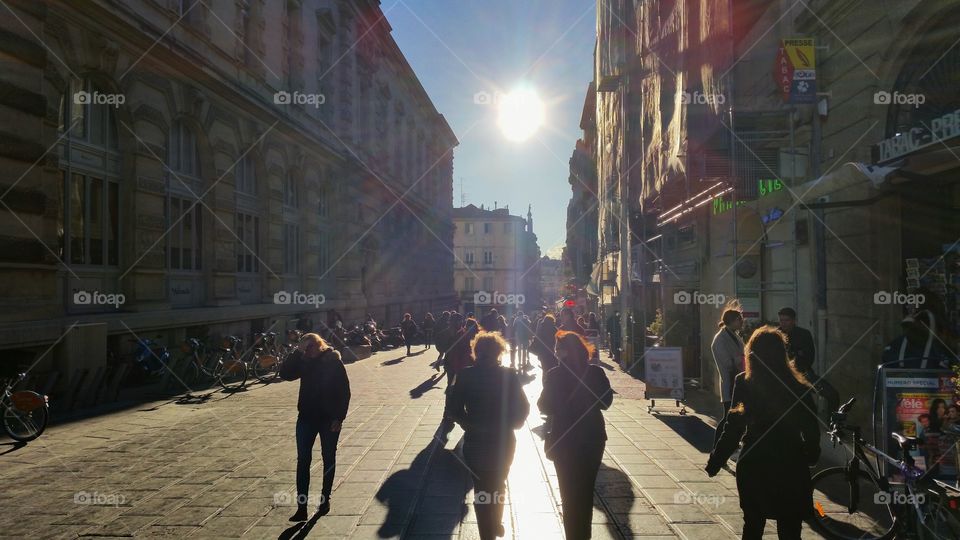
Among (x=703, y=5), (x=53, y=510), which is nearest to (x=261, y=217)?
(x=703, y=5)

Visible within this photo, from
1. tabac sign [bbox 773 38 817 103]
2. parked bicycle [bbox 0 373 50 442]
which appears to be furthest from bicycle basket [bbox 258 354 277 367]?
tabac sign [bbox 773 38 817 103]

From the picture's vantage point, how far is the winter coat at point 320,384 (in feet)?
19.1

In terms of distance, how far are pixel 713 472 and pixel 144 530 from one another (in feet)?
15.1

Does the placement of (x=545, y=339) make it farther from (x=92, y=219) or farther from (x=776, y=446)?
(x=92, y=219)

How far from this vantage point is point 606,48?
2983 cm

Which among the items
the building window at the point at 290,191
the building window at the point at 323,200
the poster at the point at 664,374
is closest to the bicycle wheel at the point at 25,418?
the poster at the point at 664,374

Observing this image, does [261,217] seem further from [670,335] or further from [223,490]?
[223,490]

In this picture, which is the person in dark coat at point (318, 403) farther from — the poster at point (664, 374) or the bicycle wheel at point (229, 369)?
the bicycle wheel at point (229, 369)

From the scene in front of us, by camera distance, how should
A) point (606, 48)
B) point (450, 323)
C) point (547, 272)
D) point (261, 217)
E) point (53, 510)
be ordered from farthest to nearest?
point (547, 272), point (606, 48), point (261, 217), point (450, 323), point (53, 510)

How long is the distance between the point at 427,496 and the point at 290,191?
817 inches

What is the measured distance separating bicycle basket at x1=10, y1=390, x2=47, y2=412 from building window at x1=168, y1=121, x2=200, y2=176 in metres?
9.27

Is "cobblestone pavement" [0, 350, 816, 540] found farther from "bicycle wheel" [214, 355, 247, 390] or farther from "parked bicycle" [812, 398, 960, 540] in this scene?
"bicycle wheel" [214, 355, 247, 390]

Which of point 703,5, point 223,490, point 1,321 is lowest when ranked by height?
point 223,490

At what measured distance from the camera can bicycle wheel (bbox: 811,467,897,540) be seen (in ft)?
16.7
